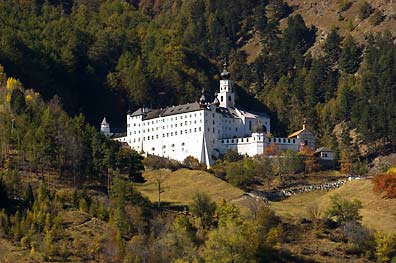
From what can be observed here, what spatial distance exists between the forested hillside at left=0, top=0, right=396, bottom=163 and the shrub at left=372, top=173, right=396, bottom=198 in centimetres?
1783

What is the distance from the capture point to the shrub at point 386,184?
9579 centimetres

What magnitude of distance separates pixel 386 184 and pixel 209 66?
69178 mm

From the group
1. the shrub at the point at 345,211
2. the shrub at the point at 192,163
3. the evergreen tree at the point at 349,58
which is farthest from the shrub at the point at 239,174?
the evergreen tree at the point at 349,58

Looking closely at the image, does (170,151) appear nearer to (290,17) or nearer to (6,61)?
(6,61)

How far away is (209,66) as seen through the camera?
16288cm

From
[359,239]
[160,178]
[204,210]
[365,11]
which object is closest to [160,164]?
[160,178]

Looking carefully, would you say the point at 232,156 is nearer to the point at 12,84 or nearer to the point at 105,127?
the point at 105,127

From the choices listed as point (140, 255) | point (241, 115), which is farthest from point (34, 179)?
point (241, 115)

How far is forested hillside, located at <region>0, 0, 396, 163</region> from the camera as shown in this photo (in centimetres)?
13575

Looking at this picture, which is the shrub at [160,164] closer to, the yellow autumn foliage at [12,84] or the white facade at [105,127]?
the yellow autumn foliage at [12,84]

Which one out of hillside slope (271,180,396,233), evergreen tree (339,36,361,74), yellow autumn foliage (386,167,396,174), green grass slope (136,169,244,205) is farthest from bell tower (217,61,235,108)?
hillside slope (271,180,396,233)

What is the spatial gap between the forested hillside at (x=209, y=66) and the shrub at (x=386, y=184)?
17.8m

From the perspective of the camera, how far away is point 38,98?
11519 cm

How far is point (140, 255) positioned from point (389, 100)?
64.3 m
